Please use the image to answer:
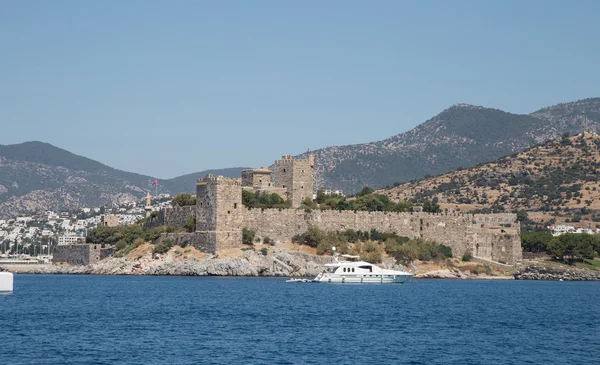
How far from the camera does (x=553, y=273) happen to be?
72250 mm

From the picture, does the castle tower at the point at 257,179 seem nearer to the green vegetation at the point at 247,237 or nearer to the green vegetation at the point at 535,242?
the green vegetation at the point at 247,237

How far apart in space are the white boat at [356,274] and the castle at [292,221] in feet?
22.8

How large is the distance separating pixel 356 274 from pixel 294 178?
43.0ft

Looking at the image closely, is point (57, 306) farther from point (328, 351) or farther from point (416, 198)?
point (416, 198)

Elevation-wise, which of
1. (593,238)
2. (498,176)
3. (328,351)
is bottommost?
(328,351)

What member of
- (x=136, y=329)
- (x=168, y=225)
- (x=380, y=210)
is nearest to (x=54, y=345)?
(x=136, y=329)

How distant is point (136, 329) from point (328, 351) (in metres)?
7.10

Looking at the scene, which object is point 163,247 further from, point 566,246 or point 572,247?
point 572,247

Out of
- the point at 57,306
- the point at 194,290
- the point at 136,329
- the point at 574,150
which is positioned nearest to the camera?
the point at 136,329

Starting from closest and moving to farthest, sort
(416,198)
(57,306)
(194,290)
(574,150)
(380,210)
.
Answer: (57,306) < (194,290) < (380,210) < (416,198) < (574,150)

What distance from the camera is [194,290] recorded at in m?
49.9

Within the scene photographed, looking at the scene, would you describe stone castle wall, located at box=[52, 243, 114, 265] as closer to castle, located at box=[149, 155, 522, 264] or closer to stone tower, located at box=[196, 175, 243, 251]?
castle, located at box=[149, 155, 522, 264]

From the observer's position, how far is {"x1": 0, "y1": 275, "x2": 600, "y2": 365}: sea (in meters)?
27.5

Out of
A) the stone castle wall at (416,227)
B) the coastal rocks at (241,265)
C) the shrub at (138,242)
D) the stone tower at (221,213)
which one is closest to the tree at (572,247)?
the stone castle wall at (416,227)
